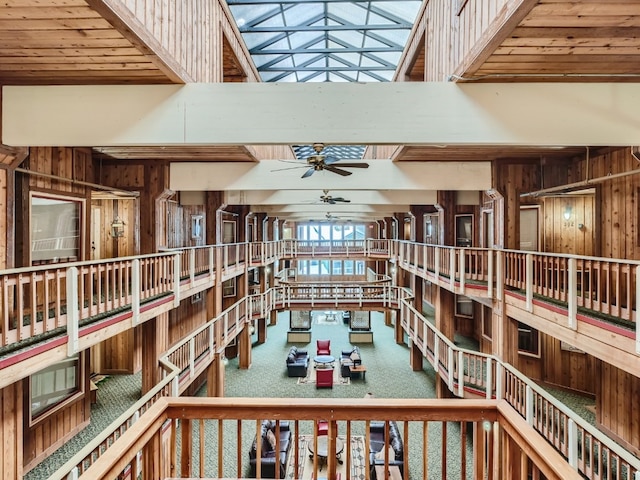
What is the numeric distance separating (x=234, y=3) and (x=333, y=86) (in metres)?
5.06

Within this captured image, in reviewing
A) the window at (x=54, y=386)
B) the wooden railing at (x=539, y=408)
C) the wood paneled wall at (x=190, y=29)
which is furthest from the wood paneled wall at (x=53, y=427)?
the wooden railing at (x=539, y=408)

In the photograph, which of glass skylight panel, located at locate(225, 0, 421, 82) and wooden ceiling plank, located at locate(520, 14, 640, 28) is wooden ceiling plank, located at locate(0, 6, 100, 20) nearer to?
wooden ceiling plank, located at locate(520, 14, 640, 28)

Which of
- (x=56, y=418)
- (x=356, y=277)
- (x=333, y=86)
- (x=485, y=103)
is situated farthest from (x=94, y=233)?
(x=356, y=277)

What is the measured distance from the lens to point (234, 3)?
733 centimetres

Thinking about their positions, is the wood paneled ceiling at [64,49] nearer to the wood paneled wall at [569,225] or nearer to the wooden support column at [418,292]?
the wood paneled wall at [569,225]

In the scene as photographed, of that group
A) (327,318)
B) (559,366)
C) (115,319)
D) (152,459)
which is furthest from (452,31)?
(327,318)

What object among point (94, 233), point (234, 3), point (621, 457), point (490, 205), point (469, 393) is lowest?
point (469, 393)

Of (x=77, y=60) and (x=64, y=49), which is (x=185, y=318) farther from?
(x=64, y=49)

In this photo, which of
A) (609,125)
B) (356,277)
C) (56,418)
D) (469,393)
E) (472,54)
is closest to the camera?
(472,54)

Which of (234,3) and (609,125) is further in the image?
(234,3)

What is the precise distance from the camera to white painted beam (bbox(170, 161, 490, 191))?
7527mm

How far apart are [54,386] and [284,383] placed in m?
8.17

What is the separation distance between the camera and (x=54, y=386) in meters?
6.77

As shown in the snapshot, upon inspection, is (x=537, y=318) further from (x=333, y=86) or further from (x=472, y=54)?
(x=333, y=86)
